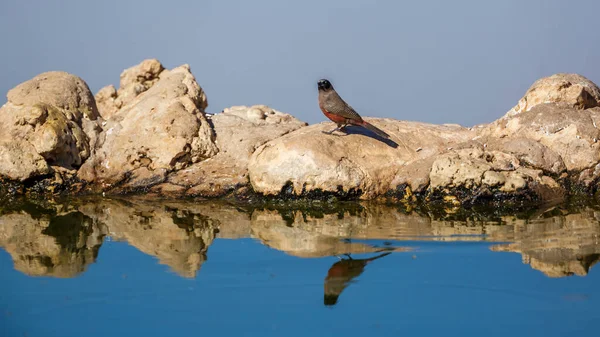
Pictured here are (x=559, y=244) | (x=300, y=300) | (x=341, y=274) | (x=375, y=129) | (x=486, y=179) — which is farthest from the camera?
(x=375, y=129)

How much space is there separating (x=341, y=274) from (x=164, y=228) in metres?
2.96

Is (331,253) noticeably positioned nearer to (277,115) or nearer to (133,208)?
(133,208)

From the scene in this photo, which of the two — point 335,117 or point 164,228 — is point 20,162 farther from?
point 335,117

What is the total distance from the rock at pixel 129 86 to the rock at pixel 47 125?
30.0 inches

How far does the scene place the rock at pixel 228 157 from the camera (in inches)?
395

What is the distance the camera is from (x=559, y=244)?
6094 millimetres

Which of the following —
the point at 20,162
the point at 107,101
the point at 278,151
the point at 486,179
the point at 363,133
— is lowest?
the point at 486,179

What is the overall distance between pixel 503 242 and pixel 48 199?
7.00 metres

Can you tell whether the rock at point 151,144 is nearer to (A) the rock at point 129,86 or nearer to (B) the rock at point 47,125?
(B) the rock at point 47,125

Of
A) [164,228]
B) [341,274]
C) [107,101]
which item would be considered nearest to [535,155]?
[341,274]

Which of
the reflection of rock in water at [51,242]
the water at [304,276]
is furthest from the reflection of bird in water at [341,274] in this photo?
the reflection of rock in water at [51,242]

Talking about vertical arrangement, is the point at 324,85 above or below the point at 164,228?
above

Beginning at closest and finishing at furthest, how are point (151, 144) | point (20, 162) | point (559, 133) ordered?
1. point (559, 133)
2. point (20, 162)
3. point (151, 144)

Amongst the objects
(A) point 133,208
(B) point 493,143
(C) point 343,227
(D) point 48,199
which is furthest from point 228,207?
(B) point 493,143
